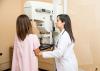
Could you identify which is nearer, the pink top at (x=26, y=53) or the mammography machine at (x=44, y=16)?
the pink top at (x=26, y=53)

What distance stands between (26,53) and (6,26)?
212 centimetres

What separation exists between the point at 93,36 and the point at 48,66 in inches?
60.9

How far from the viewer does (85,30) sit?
3064 mm

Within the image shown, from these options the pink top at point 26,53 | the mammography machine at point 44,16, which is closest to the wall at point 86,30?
the mammography machine at point 44,16

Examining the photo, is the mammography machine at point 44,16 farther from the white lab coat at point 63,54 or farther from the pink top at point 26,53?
the white lab coat at point 63,54

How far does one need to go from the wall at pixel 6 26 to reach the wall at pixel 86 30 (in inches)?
66.1

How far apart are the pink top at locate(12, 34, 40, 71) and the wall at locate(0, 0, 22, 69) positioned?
6.33ft

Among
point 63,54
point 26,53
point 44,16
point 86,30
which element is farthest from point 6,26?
point 63,54

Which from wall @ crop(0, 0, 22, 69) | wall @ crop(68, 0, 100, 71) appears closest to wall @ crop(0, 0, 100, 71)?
wall @ crop(68, 0, 100, 71)

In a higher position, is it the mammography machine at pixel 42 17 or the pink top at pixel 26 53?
the mammography machine at pixel 42 17

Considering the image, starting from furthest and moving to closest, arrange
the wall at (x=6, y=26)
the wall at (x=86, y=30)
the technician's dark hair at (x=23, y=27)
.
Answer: the wall at (x=6, y=26) < the wall at (x=86, y=30) < the technician's dark hair at (x=23, y=27)

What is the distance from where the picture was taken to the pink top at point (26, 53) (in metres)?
2.31

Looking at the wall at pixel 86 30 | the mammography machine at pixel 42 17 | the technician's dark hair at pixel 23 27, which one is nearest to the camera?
the technician's dark hair at pixel 23 27

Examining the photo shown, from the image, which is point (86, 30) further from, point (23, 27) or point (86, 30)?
point (23, 27)
